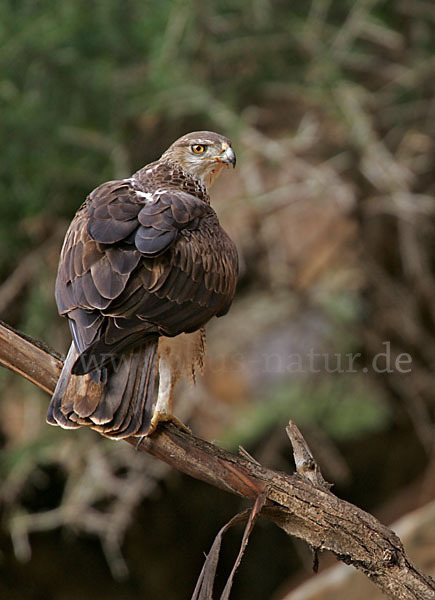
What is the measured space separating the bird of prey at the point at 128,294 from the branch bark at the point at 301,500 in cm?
16

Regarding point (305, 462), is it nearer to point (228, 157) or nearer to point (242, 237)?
point (228, 157)

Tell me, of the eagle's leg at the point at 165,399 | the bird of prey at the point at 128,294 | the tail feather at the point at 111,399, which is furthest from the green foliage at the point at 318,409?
the tail feather at the point at 111,399

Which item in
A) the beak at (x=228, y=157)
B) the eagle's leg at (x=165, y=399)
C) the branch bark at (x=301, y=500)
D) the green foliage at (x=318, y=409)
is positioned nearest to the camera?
the branch bark at (x=301, y=500)

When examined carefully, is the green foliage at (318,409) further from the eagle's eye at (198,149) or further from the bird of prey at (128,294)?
the bird of prey at (128,294)

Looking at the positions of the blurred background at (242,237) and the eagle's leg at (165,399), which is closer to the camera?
the eagle's leg at (165,399)

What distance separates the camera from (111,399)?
231 centimetres

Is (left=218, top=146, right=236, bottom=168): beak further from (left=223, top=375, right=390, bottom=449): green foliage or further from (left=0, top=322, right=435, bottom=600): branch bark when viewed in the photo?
(left=223, top=375, right=390, bottom=449): green foliage

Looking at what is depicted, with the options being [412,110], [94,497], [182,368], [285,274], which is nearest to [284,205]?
[285,274]

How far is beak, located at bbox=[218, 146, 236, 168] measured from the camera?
313 centimetres

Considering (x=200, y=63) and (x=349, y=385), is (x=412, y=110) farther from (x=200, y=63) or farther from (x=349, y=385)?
(x=349, y=385)

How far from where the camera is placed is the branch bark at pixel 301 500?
238cm

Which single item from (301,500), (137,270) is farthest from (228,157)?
(301,500)

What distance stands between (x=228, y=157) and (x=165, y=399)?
38.4 inches

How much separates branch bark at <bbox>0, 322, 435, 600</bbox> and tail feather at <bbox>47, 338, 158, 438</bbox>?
0.18 metres
